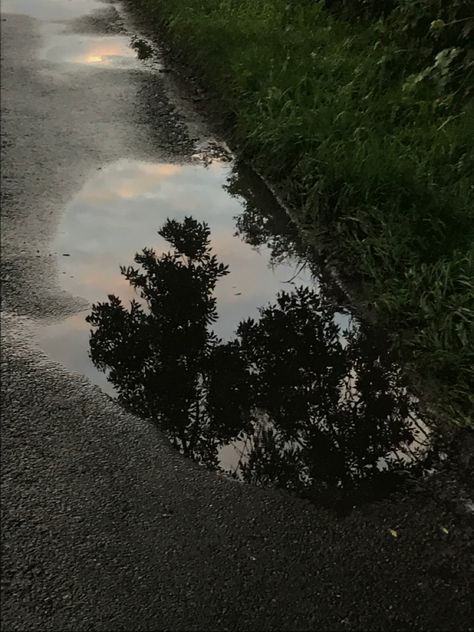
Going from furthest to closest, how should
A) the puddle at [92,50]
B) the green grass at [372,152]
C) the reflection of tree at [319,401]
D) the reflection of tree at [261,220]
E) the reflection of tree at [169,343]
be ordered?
the puddle at [92,50], the reflection of tree at [261,220], the green grass at [372,152], the reflection of tree at [169,343], the reflection of tree at [319,401]

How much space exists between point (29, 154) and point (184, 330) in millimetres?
2822

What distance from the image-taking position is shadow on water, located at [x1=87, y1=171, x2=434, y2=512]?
3.21m

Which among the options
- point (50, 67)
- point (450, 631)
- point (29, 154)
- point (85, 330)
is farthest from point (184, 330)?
point (50, 67)

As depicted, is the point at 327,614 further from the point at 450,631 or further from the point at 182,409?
the point at 182,409

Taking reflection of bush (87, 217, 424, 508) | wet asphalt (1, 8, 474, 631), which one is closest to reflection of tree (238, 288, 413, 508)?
reflection of bush (87, 217, 424, 508)

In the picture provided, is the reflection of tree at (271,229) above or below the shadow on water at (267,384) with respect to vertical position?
below

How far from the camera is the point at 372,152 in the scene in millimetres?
5137

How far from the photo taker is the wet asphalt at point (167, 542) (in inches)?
98.4

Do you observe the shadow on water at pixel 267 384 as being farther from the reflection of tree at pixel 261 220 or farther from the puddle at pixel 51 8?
the puddle at pixel 51 8

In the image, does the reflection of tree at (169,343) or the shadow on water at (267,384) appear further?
the reflection of tree at (169,343)

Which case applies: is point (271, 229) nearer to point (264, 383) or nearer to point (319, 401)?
point (264, 383)

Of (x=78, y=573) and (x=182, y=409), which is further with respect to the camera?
(x=182, y=409)

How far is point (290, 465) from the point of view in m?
3.20

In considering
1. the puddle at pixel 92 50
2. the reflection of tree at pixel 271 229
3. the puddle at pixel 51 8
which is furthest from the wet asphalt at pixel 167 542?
the puddle at pixel 51 8
